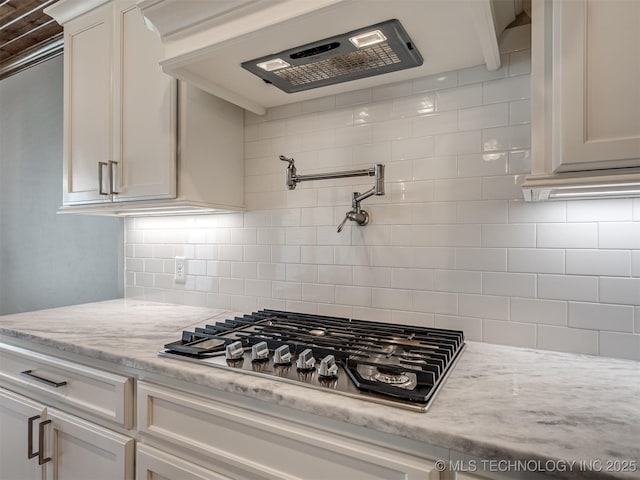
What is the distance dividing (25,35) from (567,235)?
3338mm

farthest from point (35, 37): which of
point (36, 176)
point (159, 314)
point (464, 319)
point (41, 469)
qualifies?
point (464, 319)

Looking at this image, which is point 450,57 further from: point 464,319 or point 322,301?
point 322,301

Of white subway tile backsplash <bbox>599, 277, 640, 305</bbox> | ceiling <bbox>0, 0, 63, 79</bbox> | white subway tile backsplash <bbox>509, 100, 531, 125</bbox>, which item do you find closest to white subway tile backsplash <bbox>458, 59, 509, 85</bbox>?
white subway tile backsplash <bbox>509, 100, 531, 125</bbox>

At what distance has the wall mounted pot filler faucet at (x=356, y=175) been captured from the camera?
1347 mm

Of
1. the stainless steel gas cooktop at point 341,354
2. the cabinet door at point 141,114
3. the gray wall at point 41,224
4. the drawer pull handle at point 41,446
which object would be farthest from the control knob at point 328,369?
the gray wall at point 41,224

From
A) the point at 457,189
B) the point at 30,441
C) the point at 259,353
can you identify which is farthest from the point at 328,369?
the point at 30,441

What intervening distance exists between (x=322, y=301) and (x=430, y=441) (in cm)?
93

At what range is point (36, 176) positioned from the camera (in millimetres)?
2797

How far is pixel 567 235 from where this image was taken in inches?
45.7

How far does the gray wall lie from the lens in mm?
2402

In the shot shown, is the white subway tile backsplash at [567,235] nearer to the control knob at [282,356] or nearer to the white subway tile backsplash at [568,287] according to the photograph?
the white subway tile backsplash at [568,287]

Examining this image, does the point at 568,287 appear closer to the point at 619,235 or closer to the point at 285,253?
the point at 619,235

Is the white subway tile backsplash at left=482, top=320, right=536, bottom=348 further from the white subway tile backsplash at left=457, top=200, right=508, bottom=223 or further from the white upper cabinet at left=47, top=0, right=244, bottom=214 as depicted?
the white upper cabinet at left=47, top=0, right=244, bottom=214

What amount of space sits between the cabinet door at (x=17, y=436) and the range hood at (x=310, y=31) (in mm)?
1370
